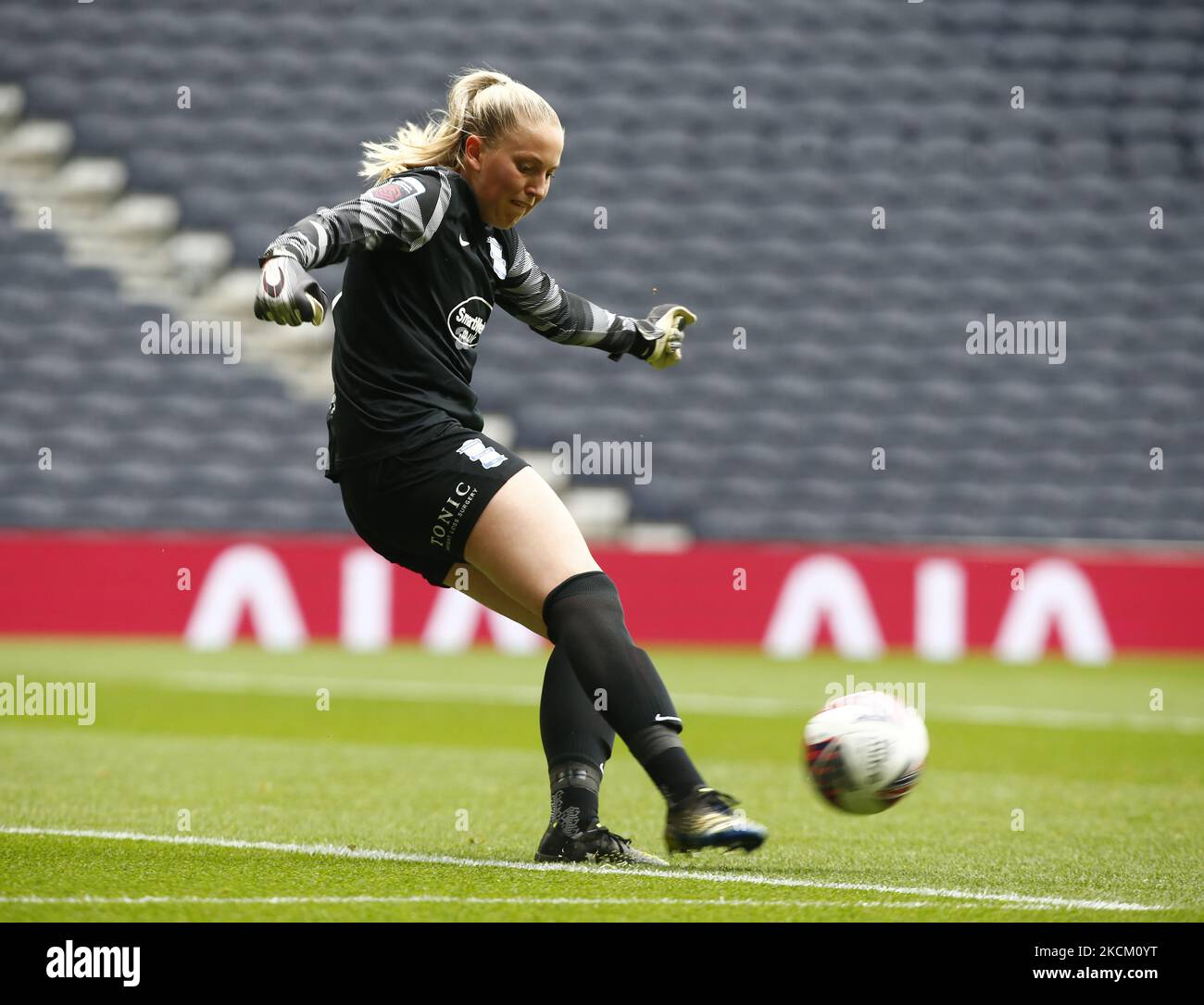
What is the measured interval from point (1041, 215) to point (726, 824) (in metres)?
12.0

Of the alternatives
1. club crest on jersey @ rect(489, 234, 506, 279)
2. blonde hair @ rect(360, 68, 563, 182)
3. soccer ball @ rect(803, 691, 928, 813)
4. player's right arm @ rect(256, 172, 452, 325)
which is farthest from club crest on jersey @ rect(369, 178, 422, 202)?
soccer ball @ rect(803, 691, 928, 813)

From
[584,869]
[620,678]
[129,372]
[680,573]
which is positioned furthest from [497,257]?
[129,372]

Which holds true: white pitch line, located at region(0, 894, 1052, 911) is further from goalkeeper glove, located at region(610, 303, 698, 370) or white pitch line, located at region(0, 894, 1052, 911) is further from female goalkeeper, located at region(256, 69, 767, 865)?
goalkeeper glove, located at region(610, 303, 698, 370)

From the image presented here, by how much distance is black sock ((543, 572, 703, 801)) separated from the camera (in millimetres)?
3668

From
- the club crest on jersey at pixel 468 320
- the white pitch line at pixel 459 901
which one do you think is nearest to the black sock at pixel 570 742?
the white pitch line at pixel 459 901

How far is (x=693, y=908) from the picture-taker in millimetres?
3293

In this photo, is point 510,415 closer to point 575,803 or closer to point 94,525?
point 94,525

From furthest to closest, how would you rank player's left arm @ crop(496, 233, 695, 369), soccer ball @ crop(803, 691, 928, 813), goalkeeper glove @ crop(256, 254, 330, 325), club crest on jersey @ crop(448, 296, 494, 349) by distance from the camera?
player's left arm @ crop(496, 233, 695, 369), soccer ball @ crop(803, 691, 928, 813), club crest on jersey @ crop(448, 296, 494, 349), goalkeeper glove @ crop(256, 254, 330, 325)

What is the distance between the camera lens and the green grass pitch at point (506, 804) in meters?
3.43

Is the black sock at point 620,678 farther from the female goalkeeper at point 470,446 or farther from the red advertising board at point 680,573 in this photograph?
the red advertising board at point 680,573

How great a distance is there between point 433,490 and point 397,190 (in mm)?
684

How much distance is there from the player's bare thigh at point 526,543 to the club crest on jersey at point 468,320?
381 mm

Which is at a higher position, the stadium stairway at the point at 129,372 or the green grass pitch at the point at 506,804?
the stadium stairway at the point at 129,372

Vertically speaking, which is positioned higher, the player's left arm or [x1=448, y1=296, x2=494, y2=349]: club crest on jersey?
the player's left arm
